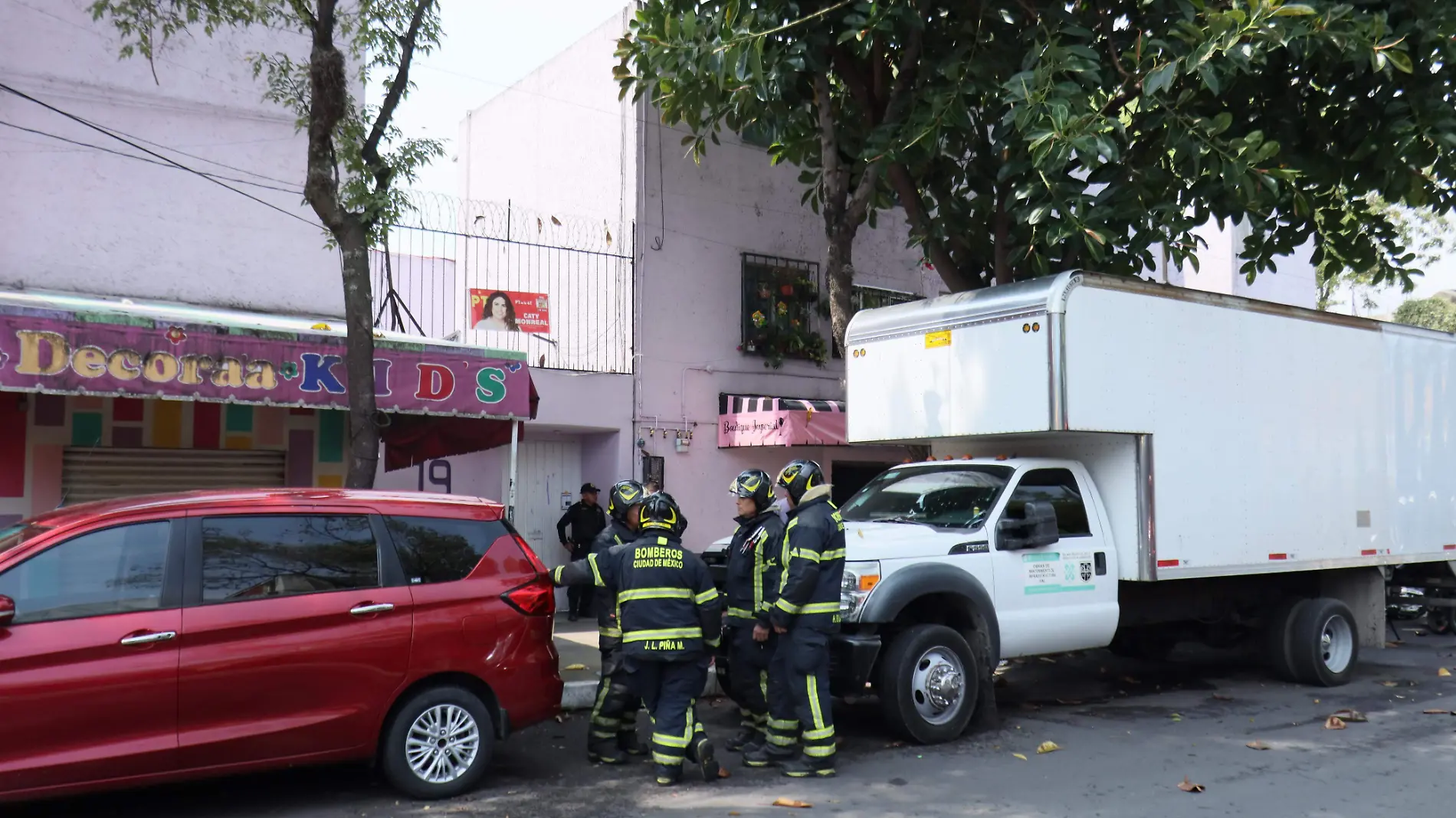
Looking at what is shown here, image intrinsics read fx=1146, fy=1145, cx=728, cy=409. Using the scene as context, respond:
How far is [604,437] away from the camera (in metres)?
14.3

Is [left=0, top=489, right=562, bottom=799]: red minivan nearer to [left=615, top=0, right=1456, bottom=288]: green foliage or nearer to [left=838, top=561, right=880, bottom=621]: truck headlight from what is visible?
[left=838, top=561, right=880, bottom=621]: truck headlight

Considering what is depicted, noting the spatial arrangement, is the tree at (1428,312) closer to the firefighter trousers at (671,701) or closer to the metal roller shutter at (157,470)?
the metal roller shutter at (157,470)

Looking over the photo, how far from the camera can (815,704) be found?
22.6 feet

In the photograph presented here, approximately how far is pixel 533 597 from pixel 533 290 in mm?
8174

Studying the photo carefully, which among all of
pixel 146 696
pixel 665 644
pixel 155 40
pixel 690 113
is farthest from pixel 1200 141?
pixel 155 40

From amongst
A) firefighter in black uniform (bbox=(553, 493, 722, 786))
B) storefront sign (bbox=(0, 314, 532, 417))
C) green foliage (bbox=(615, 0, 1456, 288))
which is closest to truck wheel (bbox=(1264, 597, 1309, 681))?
green foliage (bbox=(615, 0, 1456, 288))

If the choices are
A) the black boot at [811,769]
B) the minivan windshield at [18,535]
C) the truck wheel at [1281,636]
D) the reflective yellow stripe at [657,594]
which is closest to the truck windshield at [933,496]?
the black boot at [811,769]

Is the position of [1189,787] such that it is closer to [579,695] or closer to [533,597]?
[533,597]

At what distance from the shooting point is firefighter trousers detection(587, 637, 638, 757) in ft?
A: 22.9

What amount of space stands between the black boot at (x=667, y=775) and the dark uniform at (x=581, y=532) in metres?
6.40

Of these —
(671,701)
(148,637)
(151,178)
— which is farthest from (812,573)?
(151,178)

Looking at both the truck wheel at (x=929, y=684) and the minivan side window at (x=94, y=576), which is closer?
the minivan side window at (x=94, y=576)

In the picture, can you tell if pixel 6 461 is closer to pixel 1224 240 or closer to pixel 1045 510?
pixel 1045 510

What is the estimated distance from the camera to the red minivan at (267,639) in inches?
207
